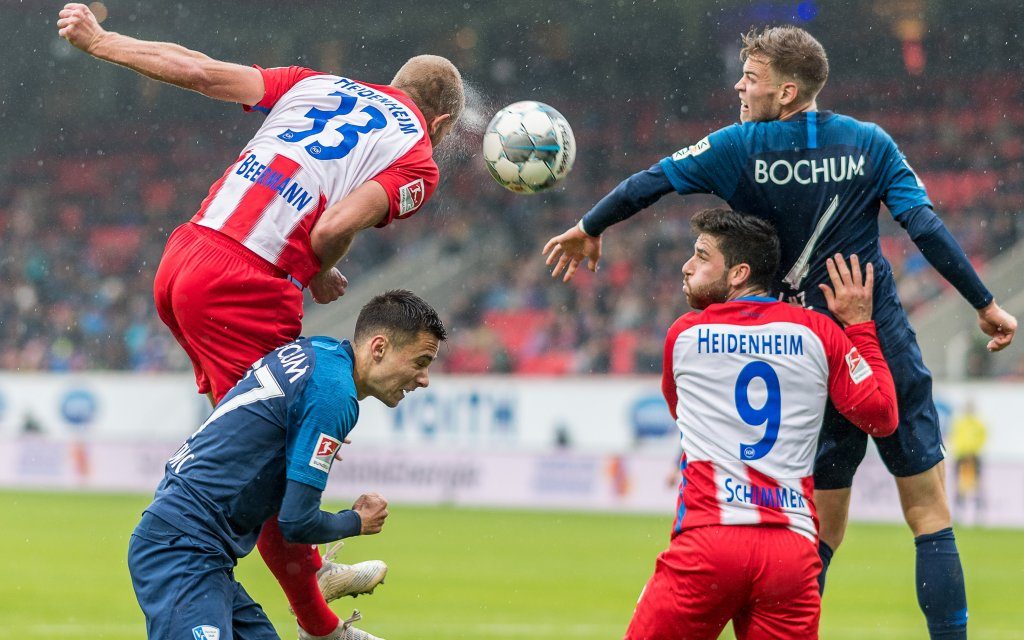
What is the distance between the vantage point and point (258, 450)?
4.14 metres

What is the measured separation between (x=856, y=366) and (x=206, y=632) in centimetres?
213

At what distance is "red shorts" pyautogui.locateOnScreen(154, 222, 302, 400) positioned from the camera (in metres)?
4.71

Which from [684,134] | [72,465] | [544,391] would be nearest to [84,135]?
[72,465]

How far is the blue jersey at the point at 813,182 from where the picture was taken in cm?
479

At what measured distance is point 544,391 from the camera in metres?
17.5

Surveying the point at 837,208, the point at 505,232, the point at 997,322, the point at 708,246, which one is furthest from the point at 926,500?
the point at 505,232

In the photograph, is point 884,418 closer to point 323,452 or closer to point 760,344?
point 760,344

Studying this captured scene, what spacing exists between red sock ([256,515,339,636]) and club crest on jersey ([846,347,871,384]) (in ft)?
6.54

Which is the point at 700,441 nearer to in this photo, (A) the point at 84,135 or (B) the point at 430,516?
(B) the point at 430,516

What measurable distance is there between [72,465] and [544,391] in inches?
280

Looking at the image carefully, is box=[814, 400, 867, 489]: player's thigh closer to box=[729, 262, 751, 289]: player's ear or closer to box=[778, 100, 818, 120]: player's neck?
box=[729, 262, 751, 289]: player's ear

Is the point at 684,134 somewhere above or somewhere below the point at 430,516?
above

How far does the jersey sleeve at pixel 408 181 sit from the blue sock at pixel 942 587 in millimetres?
2205

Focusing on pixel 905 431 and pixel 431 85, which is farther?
pixel 431 85
